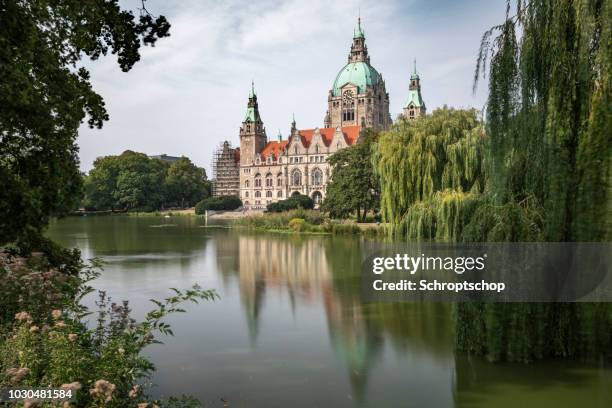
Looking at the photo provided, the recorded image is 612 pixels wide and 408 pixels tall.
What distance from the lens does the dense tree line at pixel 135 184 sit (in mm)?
74688

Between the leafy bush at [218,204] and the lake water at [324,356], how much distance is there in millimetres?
49840

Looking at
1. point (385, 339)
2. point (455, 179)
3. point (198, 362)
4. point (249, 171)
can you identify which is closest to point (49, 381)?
point (198, 362)

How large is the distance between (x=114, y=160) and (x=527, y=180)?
78349mm

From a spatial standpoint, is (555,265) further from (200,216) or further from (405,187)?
(200,216)

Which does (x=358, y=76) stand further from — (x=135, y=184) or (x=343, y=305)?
(x=343, y=305)

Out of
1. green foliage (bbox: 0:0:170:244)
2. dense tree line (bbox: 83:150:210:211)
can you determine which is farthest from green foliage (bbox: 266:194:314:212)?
green foliage (bbox: 0:0:170:244)

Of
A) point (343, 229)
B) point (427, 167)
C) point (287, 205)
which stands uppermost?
point (427, 167)

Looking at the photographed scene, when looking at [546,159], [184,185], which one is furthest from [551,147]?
[184,185]

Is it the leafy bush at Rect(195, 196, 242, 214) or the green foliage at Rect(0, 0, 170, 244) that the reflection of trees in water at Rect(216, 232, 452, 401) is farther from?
the leafy bush at Rect(195, 196, 242, 214)

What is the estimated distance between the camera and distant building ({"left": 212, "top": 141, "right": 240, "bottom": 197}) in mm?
84000

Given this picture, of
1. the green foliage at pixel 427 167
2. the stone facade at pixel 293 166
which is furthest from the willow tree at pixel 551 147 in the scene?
the stone facade at pixel 293 166

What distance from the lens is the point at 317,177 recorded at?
73625mm

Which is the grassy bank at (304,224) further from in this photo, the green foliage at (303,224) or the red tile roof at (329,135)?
the red tile roof at (329,135)

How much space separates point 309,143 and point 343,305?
6277 cm
